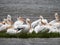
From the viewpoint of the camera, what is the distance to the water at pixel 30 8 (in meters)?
8.66

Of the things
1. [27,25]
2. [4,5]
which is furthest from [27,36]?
[4,5]

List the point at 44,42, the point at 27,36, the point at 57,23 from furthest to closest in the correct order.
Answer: the point at 57,23
the point at 27,36
the point at 44,42

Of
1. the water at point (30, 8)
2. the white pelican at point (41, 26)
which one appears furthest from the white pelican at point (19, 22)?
the water at point (30, 8)

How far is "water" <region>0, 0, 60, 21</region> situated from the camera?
866 cm

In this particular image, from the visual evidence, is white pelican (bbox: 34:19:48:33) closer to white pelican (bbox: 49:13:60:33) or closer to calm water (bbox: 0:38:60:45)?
white pelican (bbox: 49:13:60:33)

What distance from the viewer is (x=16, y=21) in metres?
7.88

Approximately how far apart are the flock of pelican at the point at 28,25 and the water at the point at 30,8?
64 cm

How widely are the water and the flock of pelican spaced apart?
0.64 m

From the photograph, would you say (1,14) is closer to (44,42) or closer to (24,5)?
(24,5)

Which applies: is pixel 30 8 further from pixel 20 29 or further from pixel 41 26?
pixel 20 29

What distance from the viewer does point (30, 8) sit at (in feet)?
29.6

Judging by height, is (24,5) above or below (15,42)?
above

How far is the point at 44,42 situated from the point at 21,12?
2.40 meters

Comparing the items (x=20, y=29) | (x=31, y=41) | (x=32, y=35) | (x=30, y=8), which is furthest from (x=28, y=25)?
(x=30, y=8)
